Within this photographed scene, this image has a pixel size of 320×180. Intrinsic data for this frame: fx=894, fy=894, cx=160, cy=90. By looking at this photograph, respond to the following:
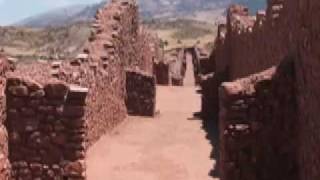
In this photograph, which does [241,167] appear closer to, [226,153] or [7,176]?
[226,153]

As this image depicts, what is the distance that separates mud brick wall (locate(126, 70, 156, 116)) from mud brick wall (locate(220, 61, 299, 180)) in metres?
11.4

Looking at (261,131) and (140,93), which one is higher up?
(261,131)

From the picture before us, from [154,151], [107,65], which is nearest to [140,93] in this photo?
[107,65]

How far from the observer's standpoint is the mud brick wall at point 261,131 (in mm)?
11344

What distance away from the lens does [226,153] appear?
11.4 m

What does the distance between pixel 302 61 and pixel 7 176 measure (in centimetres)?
443

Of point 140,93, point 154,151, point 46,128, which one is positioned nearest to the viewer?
point 46,128

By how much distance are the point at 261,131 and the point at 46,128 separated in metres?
3.09

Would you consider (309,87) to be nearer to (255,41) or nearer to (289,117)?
(289,117)

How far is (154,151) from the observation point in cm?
1880

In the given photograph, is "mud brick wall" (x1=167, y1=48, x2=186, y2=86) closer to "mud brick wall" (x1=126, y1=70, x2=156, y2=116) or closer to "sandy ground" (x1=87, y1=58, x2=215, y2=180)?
"sandy ground" (x1=87, y1=58, x2=215, y2=180)

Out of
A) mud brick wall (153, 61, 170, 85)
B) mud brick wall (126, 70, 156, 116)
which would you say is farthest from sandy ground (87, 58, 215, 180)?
mud brick wall (153, 61, 170, 85)

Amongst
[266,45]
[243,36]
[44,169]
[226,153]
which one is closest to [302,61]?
[226,153]

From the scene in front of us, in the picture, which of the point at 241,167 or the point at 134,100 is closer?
the point at 241,167
